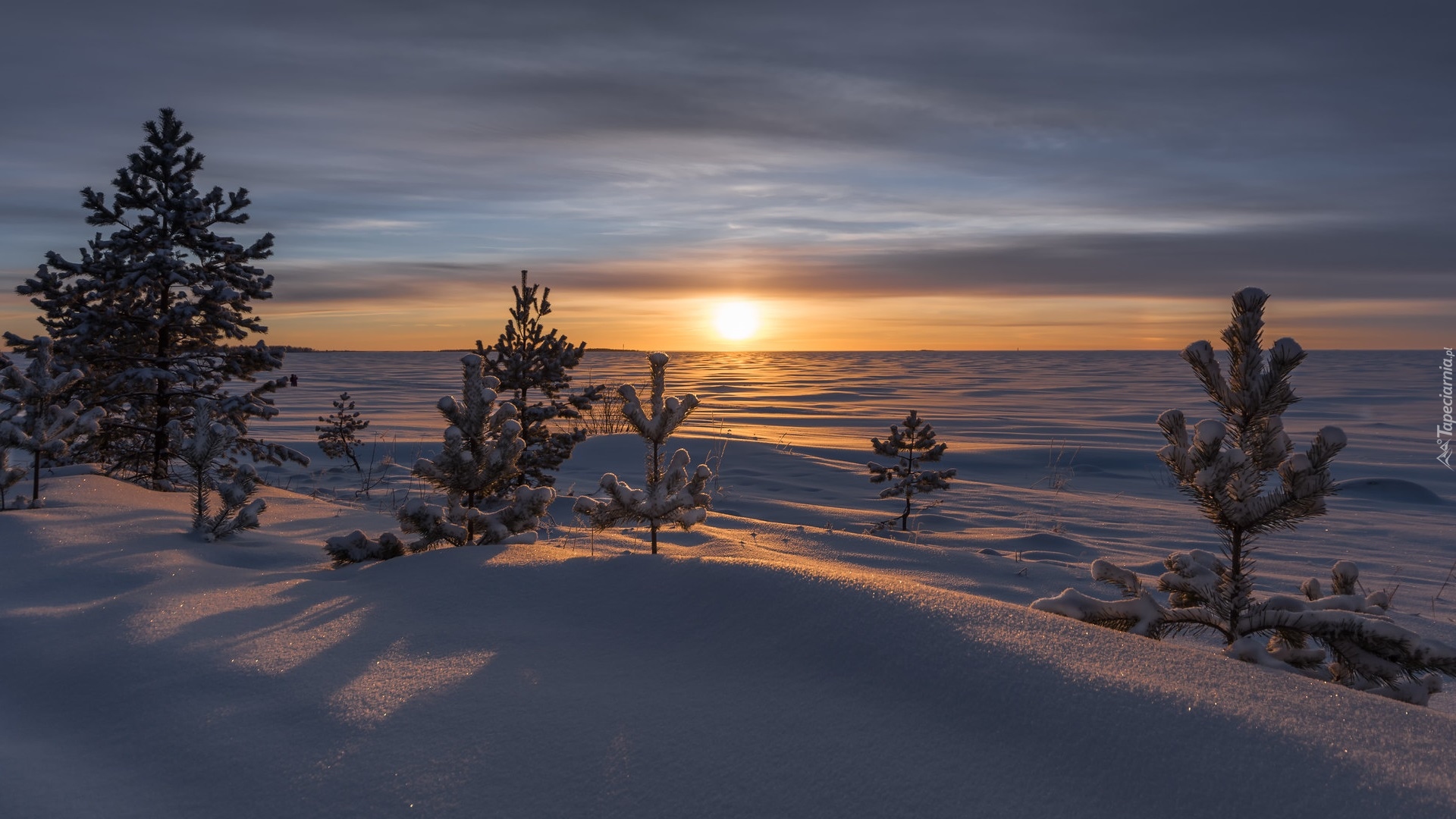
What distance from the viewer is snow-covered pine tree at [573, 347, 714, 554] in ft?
15.3

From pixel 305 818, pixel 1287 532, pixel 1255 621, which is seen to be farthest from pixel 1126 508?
pixel 305 818

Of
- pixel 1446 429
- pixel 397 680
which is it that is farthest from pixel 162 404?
pixel 1446 429

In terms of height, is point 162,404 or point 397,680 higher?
point 162,404

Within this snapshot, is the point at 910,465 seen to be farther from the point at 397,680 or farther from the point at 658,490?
the point at 397,680

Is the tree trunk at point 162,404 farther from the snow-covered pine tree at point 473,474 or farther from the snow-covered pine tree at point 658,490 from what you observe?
the snow-covered pine tree at point 658,490

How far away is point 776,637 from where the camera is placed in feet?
10.2

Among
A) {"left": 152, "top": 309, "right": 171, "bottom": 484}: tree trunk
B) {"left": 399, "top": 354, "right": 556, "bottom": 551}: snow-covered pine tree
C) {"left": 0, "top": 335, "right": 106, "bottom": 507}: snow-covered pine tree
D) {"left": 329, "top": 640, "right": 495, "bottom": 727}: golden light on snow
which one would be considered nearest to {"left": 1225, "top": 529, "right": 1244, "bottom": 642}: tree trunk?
{"left": 329, "top": 640, "right": 495, "bottom": 727}: golden light on snow

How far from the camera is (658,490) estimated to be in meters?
4.73

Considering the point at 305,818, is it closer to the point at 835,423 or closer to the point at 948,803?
the point at 948,803

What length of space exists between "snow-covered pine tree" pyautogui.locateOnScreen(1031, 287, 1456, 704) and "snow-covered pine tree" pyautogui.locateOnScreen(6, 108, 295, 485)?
8244mm

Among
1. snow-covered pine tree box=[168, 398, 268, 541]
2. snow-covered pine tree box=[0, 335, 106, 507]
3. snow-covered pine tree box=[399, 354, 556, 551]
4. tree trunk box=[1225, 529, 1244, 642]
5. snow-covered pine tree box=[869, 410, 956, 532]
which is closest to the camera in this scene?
tree trunk box=[1225, 529, 1244, 642]

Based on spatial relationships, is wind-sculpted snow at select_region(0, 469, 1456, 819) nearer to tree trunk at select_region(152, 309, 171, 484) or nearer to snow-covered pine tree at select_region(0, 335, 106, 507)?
snow-covered pine tree at select_region(0, 335, 106, 507)

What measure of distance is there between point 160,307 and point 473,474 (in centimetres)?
583

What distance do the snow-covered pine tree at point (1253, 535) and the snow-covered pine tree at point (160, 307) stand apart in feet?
27.0
